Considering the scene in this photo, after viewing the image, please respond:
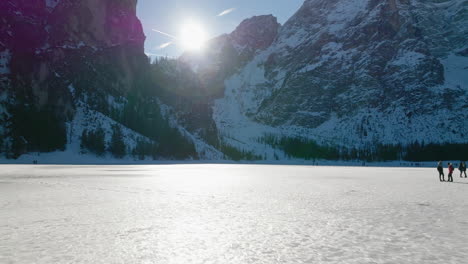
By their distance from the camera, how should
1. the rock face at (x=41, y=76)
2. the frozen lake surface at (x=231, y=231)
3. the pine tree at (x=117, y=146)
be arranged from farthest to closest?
the pine tree at (x=117, y=146) → the rock face at (x=41, y=76) → the frozen lake surface at (x=231, y=231)

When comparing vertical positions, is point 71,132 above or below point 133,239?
above

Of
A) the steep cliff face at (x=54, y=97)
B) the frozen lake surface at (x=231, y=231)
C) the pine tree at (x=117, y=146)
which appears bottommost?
the frozen lake surface at (x=231, y=231)

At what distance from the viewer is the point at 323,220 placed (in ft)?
54.1

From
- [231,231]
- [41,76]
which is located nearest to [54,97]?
[41,76]

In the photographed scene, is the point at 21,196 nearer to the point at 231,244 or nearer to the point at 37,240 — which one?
the point at 37,240

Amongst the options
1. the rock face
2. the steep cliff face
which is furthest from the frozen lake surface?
the rock face

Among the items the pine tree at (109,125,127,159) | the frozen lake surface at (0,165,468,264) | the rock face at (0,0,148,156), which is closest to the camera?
the frozen lake surface at (0,165,468,264)

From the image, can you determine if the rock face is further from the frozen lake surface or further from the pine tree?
the frozen lake surface

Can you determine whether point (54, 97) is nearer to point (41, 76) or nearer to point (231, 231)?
point (41, 76)

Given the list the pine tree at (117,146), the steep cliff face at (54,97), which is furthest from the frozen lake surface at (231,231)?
the pine tree at (117,146)

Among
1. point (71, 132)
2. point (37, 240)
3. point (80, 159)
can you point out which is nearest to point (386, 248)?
point (37, 240)

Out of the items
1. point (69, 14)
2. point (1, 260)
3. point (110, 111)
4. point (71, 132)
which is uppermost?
point (69, 14)

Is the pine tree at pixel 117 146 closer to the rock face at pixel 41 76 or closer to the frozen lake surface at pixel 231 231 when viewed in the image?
the rock face at pixel 41 76

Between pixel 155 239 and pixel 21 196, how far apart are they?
1611 cm
